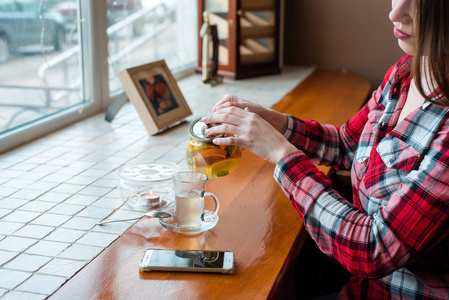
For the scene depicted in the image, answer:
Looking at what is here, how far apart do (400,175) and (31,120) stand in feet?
4.41

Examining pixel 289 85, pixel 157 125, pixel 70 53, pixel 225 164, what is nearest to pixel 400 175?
pixel 225 164

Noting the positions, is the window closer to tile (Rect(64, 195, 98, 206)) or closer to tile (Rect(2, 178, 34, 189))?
tile (Rect(2, 178, 34, 189))

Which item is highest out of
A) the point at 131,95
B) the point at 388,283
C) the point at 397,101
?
the point at 397,101

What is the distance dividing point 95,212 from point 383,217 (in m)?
0.65

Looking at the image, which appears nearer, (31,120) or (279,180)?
(279,180)

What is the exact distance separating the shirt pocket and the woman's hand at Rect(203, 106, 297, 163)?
0.19 m

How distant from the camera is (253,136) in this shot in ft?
3.65

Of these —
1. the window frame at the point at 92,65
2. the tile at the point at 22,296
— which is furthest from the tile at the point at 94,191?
the window frame at the point at 92,65

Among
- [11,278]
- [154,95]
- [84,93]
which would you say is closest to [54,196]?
[11,278]

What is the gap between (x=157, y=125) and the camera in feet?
6.15

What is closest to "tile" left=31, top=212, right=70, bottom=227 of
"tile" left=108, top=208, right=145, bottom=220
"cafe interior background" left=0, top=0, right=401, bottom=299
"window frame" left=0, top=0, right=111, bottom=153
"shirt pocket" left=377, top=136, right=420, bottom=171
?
"cafe interior background" left=0, top=0, right=401, bottom=299

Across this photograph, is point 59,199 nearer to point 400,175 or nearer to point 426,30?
point 400,175

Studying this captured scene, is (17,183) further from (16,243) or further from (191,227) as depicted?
(191,227)

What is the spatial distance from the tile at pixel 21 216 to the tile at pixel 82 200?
0.10 metres
